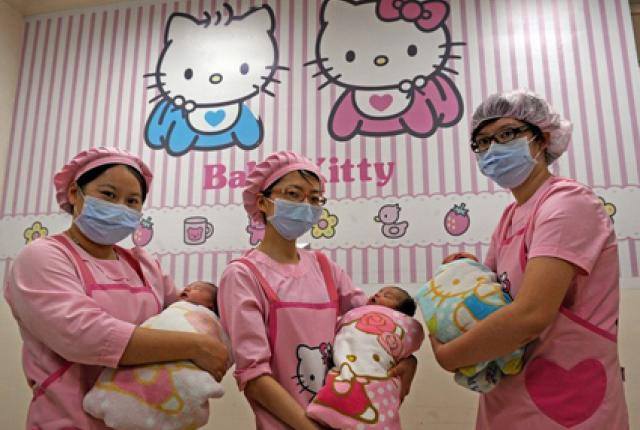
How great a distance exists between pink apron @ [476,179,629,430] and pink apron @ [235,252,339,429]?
498mm

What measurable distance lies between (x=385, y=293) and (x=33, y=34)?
2716mm

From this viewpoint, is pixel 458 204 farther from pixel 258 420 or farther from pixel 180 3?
pixel 180 3

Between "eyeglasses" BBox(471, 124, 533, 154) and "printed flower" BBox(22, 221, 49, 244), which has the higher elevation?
"eyeglasses" BBox(471, 124, 533, 154)

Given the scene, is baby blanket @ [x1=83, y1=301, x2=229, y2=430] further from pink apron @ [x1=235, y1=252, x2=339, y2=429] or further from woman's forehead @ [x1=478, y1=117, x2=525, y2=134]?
woman's forehead @ [x1=478, y1=117, x2=525, y2=134]

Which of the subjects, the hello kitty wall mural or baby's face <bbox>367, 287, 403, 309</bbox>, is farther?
the hello kitty wall mural

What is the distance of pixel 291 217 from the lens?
1733 millimetres

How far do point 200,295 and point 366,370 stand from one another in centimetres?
59

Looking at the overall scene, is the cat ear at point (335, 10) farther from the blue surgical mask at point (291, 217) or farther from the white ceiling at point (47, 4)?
the blue surgical mask at point (291, 217)

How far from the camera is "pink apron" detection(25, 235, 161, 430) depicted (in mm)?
1418

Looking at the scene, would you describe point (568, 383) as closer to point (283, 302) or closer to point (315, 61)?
point (283, 302)

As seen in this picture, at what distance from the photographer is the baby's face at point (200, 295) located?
5.82ft

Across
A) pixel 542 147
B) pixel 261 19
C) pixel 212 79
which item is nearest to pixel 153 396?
pixel 542 147

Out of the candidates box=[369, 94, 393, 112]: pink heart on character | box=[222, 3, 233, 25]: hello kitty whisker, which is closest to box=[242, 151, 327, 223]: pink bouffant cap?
box=[369, 94, 393, 112]: pink heart on character

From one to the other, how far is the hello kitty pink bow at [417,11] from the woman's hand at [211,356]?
79.7 inches
